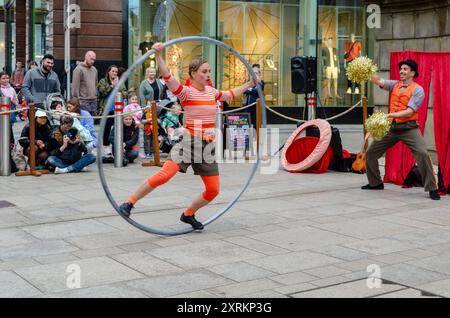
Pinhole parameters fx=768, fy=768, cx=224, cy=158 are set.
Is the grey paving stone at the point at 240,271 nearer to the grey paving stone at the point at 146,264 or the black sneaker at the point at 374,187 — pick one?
the grey paving stone at the point at 146,264

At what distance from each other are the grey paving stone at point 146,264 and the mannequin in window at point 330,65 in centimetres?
2049

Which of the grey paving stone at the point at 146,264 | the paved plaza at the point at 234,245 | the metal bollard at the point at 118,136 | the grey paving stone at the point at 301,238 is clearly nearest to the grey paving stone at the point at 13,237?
the paved plaza at the point at 234,245

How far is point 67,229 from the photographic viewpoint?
823 centimetres

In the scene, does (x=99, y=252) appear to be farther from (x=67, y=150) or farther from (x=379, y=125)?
(x=67, y=150)

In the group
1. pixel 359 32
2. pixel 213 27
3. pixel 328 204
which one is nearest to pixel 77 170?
pixel 328 204

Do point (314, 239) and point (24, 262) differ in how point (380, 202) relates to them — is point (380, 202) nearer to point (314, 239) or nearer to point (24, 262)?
point (314, 239)

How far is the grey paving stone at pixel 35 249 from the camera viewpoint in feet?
23.0

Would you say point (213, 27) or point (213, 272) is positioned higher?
point (213, 27)

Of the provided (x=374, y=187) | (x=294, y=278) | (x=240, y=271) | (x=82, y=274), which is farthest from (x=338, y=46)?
(x=82, y=274)

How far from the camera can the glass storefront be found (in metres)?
25.8

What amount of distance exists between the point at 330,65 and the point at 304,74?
11.7 metres
